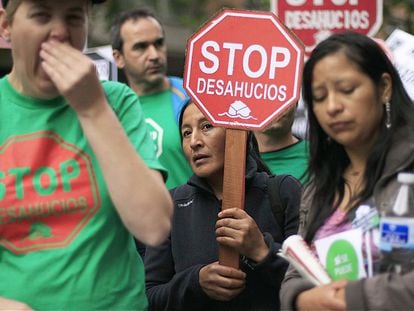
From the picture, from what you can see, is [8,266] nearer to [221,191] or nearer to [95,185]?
[95,185]

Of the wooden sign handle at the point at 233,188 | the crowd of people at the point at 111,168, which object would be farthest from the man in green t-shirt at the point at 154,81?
the crowd of people at the point at 111,168

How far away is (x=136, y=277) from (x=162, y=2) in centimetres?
1511

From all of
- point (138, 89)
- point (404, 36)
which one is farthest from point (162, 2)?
point (404, 36)

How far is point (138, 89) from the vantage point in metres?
7.40

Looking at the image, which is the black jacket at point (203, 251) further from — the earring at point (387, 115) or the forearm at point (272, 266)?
the earring at point (387, 115)

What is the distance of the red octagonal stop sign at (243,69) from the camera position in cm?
442

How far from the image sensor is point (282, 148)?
579cm

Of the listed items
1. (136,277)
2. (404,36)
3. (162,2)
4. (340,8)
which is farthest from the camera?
(162,2)

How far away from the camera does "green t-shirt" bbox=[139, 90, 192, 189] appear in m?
6.34

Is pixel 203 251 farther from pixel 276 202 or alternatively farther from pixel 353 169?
pixel 353 169

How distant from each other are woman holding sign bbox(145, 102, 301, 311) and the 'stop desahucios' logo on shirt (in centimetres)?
112

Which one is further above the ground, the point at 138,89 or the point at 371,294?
the point at 371,294

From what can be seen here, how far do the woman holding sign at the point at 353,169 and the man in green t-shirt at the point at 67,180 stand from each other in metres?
0.56

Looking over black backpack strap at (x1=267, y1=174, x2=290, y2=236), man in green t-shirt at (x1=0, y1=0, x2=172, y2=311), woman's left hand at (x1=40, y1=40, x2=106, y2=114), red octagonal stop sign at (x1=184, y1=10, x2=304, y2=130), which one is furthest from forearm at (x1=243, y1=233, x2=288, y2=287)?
woman's left hand at (x1=40, y1=40, x2=106, y2=114)
